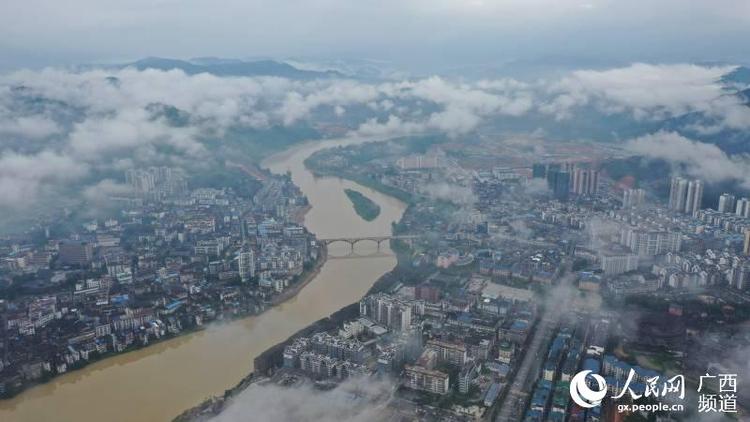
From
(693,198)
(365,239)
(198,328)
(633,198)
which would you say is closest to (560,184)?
(633,198)

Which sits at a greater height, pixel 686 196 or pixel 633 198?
pixel 686 196

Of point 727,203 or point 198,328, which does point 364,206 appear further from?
point 727,203

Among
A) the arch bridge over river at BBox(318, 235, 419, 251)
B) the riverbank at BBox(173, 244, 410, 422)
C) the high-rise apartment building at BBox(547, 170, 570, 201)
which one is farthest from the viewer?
the high-rise apartment building at BBox(547, 170, 570, 201)

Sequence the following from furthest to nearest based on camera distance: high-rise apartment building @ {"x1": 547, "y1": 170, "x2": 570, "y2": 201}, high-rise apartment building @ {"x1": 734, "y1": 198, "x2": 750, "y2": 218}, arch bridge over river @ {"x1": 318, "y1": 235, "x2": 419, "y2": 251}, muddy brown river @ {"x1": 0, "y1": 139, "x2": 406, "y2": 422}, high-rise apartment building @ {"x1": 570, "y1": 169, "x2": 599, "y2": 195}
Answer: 1. high-rise apartment building @ {"x1": 570, "y1": 169, "x2": 599, "y2": 195}
2. high-rise apartment building @ {"x1": 547, "y1": 170, "x2": 570, "y2": 201}
3. high-rise apartment building @ {"x1": 734, "y1": 198, "x2": 750, "y2": 218}
4. arch bridge over river @ {"x1": 318, "y1": 235, "x2": 419, "y2": 251}
5. muddy brown river @ {"x1": 0, "y1": 139, "x2": 406, "y2": 422}

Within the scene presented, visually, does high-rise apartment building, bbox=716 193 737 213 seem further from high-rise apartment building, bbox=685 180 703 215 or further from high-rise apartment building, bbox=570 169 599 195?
high-rise apartment building, bbox=570 169 599 195

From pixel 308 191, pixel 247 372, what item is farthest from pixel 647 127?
pixel 247 372

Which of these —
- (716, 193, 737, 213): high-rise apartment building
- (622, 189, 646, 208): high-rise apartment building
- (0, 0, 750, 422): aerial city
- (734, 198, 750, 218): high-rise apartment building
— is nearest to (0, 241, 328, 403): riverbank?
(0, 0, 750, 422): aerial city

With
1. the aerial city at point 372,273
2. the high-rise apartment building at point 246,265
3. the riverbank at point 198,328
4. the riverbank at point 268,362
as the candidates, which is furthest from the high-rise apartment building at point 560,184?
the high-rise apartment building at point 246,265

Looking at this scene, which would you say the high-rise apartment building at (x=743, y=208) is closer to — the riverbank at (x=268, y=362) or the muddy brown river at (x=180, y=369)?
the muddy brown river at (x=180, y=369)
